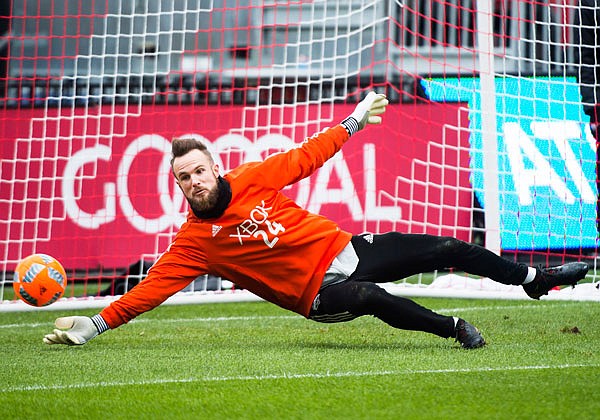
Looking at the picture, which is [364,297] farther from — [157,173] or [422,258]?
[157,173]

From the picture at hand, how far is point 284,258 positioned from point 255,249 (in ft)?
A: 0.52

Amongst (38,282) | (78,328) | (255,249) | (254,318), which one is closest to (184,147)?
(255,249)

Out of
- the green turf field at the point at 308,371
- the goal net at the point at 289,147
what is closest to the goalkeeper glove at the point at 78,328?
the green turf field at the point at 308,371

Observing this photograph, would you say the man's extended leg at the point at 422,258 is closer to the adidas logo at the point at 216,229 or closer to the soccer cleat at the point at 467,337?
the soccer cleat at the point at 467,337

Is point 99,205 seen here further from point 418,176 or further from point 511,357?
point 511,357

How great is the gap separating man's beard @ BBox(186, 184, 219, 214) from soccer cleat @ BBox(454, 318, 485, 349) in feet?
4.66

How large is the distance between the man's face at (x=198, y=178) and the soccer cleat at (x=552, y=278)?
1831mm

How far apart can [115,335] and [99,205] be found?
11.3ft

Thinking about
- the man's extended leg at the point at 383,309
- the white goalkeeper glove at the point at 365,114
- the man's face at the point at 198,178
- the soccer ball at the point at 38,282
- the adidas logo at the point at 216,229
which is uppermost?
the white goalkeeper glove at the point at 365,114

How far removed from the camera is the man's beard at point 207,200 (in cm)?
567

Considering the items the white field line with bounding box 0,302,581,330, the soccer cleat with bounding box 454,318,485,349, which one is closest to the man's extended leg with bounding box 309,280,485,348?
the soccer cleat with bounding box 454,318,485,349

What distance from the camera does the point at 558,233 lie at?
9492 millimetres

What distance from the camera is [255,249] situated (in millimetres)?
5836

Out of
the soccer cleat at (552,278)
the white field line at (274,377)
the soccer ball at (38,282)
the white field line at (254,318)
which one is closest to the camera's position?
the white field line at (274,377)
